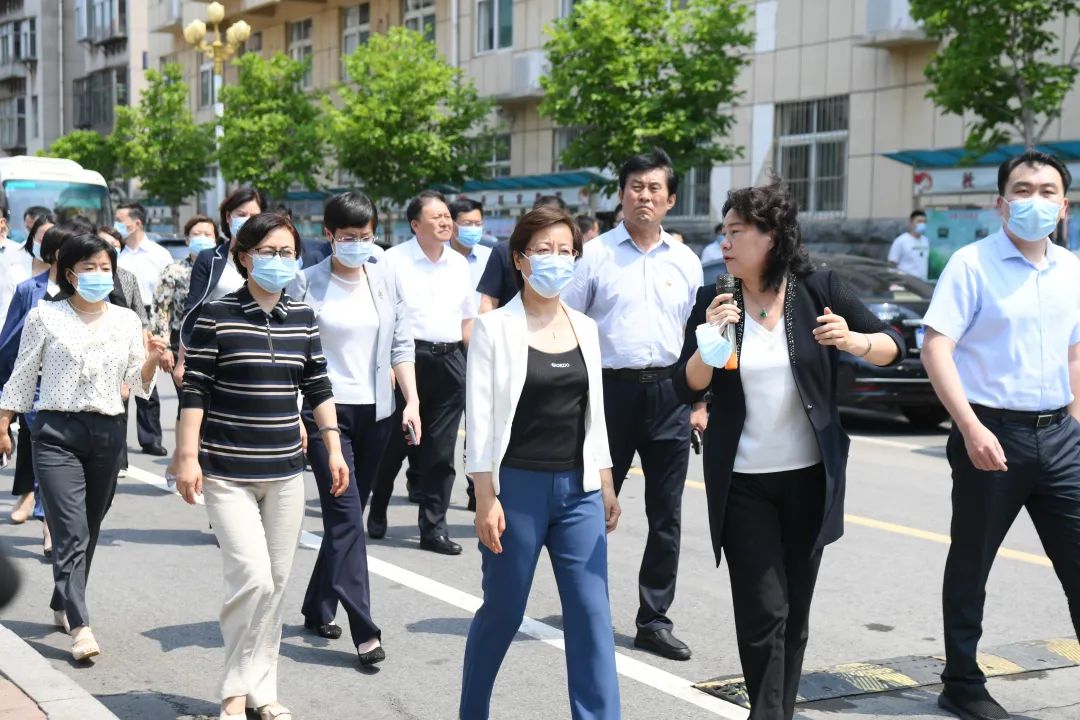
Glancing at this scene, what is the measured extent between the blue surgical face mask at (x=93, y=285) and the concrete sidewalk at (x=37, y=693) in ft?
4.74

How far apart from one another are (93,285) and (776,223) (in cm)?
306

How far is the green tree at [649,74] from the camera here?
78.0ft

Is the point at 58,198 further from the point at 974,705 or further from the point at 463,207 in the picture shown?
the point at 974,705

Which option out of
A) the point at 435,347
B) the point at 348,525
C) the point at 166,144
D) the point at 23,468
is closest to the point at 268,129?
the point at 166,144

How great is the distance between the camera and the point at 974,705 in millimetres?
5152

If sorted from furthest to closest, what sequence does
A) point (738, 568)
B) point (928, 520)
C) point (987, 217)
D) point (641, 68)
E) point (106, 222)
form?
1. point (106, 222)
2. point (641, 68)
3. point (987, 217)
4. point (928, 520)
5. point (738, 568)

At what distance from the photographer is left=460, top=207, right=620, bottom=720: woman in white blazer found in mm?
4457

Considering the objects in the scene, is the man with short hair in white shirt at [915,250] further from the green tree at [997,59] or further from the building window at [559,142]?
the building window at [559,142]

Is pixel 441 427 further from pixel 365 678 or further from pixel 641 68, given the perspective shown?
pixel 641 68

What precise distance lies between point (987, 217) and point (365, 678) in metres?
16.3

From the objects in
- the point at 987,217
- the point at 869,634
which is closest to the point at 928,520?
the point at 869,634

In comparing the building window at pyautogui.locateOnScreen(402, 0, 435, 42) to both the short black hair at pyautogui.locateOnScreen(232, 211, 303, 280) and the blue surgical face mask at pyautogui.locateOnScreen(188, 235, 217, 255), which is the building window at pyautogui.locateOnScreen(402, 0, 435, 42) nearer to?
the blue surgical face mask at pyautogui.locateOnScreen(188, 235, 217, 255)

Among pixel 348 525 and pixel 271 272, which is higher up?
pixel 271 272

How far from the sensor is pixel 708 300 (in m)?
4.66
